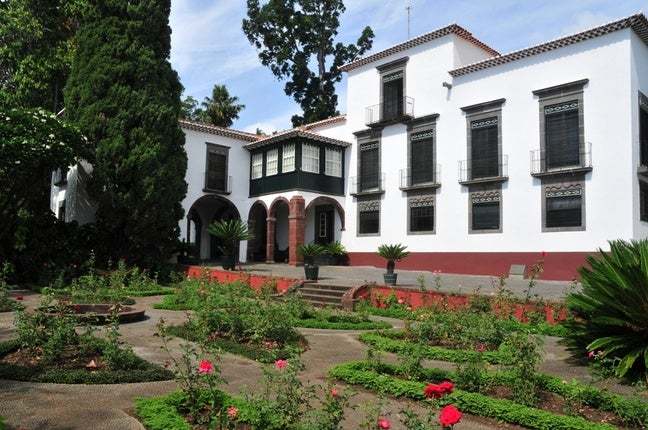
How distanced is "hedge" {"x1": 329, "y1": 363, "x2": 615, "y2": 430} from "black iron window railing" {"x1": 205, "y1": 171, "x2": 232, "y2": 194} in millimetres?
20099

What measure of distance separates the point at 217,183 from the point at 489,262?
1332cm

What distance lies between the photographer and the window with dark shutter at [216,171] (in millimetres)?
25261

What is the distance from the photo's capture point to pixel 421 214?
72.5ft

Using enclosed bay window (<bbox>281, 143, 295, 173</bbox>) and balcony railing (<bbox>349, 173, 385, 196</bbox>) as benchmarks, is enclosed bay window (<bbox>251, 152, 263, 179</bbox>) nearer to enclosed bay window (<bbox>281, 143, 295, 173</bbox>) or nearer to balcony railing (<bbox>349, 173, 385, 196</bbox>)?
enclosed bay window (<bbox>281, 143, 295, 173</bbox>)

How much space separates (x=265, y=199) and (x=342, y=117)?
5587 mm

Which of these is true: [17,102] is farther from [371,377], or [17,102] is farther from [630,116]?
[630,116]

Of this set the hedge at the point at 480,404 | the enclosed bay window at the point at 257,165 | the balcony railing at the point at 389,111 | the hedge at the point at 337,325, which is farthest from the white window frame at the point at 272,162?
the hedge at the point at 480,404

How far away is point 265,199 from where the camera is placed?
1011 inches

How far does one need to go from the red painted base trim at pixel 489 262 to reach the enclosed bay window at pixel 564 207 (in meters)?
0.99

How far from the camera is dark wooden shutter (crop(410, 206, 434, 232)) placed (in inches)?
858

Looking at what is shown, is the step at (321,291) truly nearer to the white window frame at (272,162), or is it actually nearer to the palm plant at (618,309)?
the palm plant at (618,309)

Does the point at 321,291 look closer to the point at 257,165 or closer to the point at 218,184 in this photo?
the point at 218,184

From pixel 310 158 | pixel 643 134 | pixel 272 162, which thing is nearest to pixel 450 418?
pixel 643 134

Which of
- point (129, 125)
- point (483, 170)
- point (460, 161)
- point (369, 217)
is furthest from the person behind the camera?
point (369, 217)
